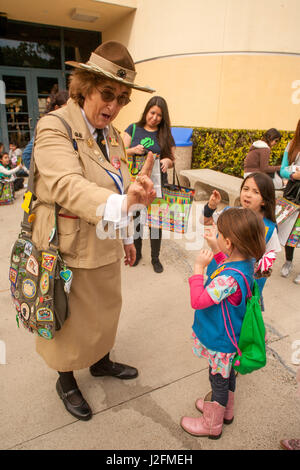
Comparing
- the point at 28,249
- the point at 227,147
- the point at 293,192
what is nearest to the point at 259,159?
the point at 293,192

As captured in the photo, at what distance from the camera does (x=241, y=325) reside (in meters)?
1.55

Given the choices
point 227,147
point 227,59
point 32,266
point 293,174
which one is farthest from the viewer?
point 227,147

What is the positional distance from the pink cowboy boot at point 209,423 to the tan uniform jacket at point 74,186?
3.12 ft

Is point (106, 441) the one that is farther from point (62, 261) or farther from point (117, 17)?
point (117, 17)

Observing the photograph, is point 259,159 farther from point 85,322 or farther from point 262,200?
point 85,322

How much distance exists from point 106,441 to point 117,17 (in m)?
9.94

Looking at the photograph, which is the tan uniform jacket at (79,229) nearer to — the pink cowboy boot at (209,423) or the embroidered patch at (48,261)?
the embroidered patch at (48,261)

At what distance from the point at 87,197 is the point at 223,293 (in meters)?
0.77

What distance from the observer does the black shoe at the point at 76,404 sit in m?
1.82

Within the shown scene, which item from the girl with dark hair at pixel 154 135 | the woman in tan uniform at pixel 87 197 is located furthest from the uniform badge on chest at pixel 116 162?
the girl with dark hair at pixel 154 135

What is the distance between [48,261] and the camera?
57.3 inches

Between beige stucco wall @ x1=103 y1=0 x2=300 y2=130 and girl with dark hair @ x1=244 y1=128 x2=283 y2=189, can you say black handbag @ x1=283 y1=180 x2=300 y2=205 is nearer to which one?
girl with dark hair @ x1=244 y1=128 x2=283 y2=189

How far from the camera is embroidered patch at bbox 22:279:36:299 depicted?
152 centimetres

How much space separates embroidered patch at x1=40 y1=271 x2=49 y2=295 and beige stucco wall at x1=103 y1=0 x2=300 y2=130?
6.69m
